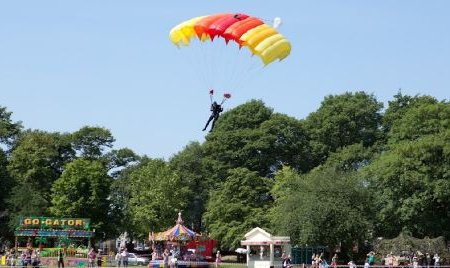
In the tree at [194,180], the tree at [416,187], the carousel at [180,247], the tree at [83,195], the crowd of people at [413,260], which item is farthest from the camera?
the tree at [194,180]

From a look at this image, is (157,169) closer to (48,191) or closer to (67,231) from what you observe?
(48,191)

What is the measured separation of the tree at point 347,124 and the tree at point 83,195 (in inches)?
800

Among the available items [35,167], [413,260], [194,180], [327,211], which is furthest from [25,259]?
[194,180]

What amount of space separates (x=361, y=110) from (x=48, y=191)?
30.7 metres

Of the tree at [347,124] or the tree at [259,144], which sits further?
the tree at [259,144]

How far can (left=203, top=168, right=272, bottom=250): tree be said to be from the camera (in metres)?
65.8

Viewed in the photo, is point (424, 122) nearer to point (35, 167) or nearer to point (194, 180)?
point (194, 180)

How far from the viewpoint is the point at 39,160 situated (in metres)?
75.5

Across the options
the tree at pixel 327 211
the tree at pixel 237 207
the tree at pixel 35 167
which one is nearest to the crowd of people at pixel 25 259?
the tree at pixel 35 167

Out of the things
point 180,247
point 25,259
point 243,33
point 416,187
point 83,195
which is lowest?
point 25,259

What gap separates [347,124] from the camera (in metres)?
73.1

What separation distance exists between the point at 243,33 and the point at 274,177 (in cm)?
4122

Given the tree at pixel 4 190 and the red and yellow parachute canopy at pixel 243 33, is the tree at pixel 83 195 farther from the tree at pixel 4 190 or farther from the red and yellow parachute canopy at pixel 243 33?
the red and yellow parachute canopy at pixel 243 33

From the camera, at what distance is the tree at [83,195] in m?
68.0
